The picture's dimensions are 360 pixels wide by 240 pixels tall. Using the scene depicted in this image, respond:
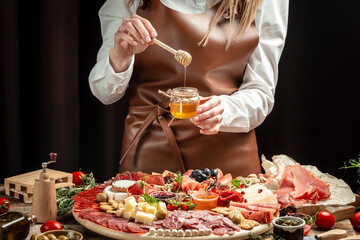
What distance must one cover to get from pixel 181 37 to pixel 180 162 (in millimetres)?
618

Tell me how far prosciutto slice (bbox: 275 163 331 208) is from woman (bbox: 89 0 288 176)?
16.5 inches

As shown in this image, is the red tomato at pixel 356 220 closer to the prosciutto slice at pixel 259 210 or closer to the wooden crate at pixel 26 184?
the prosciutto slice at pixel 259 210

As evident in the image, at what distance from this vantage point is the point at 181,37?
8.94ft

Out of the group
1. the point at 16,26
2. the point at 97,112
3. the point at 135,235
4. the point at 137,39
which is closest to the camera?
the point at 135,235

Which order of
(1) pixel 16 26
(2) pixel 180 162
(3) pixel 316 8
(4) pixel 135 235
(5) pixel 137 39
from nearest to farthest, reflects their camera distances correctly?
1. (4) pixel 135 235
2. (5) pixel 137 39
3. (2) pixel 180 162
4. (1) pixel 16 26
5. (3) pixel 316 8

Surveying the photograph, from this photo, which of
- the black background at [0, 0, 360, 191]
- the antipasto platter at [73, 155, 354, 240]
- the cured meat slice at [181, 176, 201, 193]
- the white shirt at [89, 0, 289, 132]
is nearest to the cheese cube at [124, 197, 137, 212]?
the antipasto platter at [73, 155, 354, 240]

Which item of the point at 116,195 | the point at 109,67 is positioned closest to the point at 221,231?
the point at 116,195

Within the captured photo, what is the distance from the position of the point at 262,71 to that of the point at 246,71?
8 centimetres

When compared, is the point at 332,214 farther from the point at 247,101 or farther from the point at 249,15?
the point at 249,15

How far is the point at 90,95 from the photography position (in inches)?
148

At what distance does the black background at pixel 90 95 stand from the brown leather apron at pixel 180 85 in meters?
0.88

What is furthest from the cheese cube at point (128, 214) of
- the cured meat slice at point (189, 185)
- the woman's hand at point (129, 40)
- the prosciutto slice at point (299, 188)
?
the woman's hand at point (129, 40)

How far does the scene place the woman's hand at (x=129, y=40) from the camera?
2.38 metres

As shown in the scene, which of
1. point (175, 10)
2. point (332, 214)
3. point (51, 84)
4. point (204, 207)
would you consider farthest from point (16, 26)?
point (332, 214)
